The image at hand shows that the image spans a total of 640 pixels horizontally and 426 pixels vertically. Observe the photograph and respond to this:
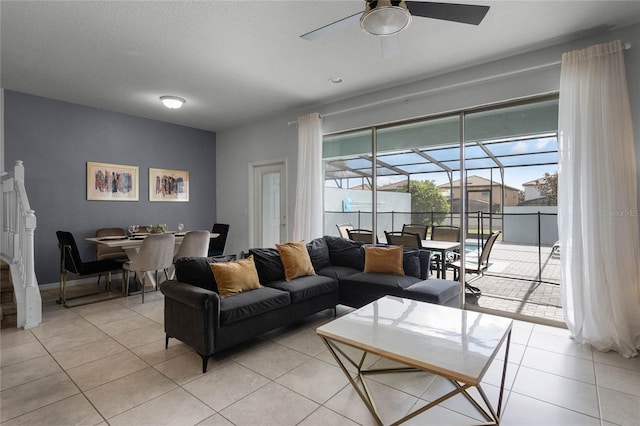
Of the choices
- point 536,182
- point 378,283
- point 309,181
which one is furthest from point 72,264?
point 536,182

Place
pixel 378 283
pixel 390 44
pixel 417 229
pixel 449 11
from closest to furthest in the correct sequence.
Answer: pixel 449 11
pixel 390 44
pixel 378 283
pixel 417 229

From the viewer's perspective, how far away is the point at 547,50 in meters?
3.27

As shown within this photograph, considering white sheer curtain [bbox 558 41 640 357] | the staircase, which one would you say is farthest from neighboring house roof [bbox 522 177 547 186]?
the staircase

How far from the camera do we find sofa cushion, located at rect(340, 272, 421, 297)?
3254mm

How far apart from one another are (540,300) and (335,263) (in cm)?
253

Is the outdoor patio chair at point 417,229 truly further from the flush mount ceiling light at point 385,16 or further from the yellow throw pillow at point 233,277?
the flush mount ceiling light at point 385,16

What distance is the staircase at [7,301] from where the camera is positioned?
339 cm

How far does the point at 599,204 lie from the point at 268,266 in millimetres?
3107

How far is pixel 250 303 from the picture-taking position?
9.01 feet

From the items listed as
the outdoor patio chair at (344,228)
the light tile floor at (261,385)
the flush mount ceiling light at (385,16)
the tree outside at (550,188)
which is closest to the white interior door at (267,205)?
the outdoor patio chair at (344,228)

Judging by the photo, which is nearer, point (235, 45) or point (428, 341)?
point (428, 341)

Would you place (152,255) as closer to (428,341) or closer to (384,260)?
(384,260)

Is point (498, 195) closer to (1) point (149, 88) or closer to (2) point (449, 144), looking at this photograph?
(2) point (449, 144)

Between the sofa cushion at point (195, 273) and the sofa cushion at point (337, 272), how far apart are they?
1.32 m
